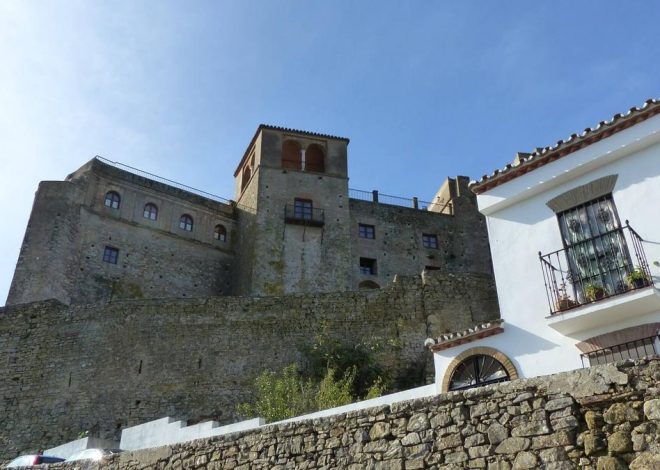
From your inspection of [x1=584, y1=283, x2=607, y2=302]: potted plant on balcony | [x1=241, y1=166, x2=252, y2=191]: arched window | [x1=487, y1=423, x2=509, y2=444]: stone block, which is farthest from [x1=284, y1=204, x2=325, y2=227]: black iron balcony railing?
[x1=487, y1=423, x2=509, y2=444]: stone block

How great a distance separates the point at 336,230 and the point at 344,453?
29.4 meters

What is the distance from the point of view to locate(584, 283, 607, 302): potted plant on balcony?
12219mm

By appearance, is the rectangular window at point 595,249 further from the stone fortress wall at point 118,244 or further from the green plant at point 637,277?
the stone fortress wall at point 118,244

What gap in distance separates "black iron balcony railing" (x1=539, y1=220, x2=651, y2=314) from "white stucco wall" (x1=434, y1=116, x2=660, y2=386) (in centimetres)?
16

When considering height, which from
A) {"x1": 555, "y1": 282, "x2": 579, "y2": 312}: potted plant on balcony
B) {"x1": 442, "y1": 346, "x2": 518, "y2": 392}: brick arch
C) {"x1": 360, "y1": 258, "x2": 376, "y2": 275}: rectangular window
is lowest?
{"x1": 442, "y1": 346, "x2": 518, "y2": 392}: brick arch

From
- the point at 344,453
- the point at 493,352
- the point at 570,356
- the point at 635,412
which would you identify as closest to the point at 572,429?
the point at 635,412

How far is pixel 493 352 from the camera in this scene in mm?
13680

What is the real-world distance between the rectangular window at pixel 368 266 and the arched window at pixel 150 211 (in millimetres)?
11893

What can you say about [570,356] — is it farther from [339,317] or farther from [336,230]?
[336,230]

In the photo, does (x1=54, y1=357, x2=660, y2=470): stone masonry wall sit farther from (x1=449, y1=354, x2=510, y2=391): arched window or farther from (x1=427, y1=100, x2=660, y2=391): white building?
(x1=449, y1=354, x2=510, y2=391): arched window

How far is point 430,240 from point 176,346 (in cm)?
2152

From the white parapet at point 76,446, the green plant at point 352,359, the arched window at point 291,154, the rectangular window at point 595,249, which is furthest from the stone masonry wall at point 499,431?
the arched window at point 291,154

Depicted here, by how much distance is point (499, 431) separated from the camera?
24.0ft

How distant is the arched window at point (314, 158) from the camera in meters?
40.2
